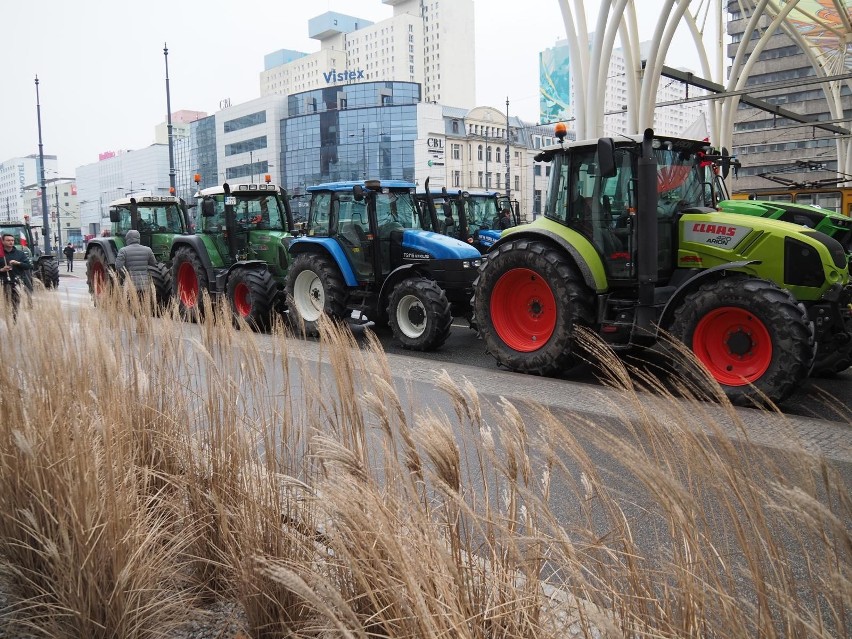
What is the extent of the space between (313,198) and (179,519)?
9007 mm

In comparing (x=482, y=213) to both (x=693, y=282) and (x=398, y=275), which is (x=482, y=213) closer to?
(x=398, y=275)

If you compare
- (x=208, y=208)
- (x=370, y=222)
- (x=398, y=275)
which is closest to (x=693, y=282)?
(x=398, y=275)

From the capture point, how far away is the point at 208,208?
13.2 m

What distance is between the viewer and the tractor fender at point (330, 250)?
10.8 metres

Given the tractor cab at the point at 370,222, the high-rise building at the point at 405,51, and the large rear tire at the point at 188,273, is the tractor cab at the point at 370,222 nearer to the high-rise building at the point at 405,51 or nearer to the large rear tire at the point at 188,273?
the large rear tire at the point at 188,273

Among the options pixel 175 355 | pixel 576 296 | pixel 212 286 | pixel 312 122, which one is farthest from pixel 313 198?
pixel 312 122

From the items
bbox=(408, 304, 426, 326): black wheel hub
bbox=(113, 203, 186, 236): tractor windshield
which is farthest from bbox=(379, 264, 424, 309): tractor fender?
bbox=(113, 203, 186, 236): tractor windshield

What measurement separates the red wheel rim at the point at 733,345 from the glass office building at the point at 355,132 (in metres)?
73.2

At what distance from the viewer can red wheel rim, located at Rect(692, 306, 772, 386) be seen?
21.8 ft

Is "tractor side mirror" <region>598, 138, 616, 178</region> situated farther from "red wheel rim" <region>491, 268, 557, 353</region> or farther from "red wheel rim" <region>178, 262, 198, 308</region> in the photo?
"red wheel rim" <region>178, 262, 198, 308</region>

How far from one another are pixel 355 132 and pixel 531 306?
76.5 meters

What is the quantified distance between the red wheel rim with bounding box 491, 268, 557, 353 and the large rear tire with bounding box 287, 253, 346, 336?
105 inches

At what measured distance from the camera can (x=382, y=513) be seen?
1.76m

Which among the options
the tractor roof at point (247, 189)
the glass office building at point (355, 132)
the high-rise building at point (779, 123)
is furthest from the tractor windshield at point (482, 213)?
the glass office building at point (355, 132)
